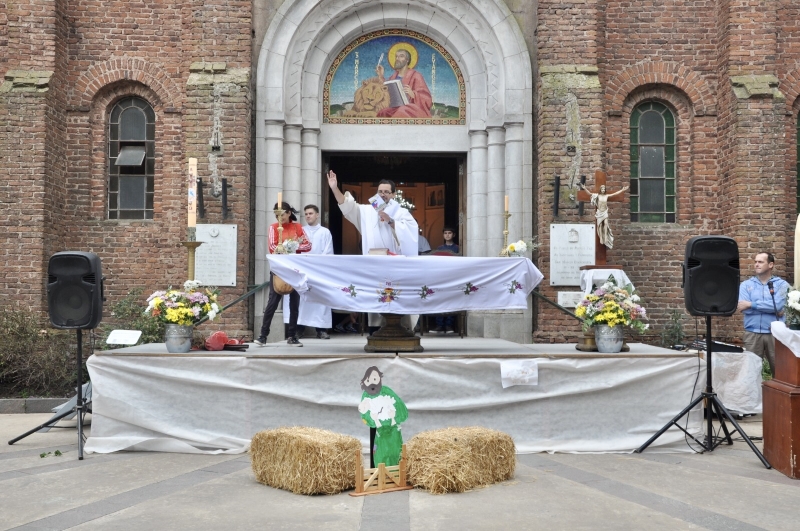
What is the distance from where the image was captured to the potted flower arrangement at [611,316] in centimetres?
886

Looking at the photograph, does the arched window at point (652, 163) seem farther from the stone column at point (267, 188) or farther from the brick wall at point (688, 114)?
the stone column at point (267, 188)

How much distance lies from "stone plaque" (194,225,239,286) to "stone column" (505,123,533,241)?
4.47 meters

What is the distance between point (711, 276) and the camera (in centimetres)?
820

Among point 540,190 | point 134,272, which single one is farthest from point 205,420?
point 540,190

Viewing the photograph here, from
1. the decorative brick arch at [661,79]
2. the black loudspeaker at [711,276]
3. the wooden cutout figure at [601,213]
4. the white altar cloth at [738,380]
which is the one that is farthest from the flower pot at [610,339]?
the decorative brick arch at [661,79]

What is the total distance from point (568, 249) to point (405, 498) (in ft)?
24.5

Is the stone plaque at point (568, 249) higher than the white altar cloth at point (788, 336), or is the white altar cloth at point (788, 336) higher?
the stone plaque at point (568, 249)

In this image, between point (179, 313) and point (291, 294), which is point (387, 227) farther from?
point (179, 313)

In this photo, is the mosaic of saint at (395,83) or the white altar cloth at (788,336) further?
the mosaic of saint at (395,83)

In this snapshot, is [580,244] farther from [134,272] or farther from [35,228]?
[35,228]

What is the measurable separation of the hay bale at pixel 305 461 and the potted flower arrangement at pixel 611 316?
3.44 meters

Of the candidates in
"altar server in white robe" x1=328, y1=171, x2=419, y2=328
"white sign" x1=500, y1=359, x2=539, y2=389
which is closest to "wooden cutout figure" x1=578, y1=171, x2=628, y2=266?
"altar server in white robe" x1=328, y1=171, x2=419, y2=328

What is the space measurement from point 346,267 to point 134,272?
6.34m

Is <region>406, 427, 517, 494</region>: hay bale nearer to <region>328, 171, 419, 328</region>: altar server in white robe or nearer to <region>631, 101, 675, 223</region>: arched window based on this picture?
<region>328, 171, 419, 328</region>: altar server in white robe
